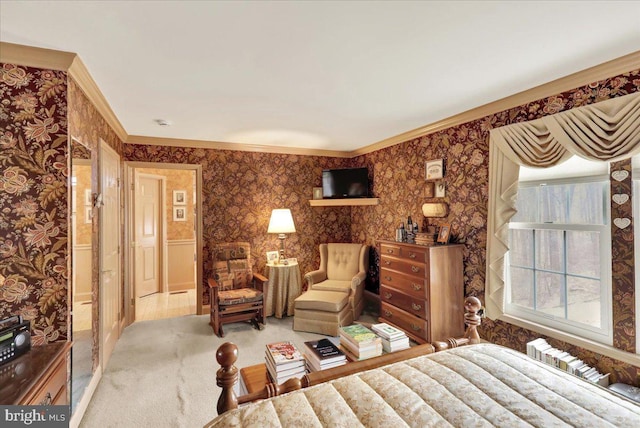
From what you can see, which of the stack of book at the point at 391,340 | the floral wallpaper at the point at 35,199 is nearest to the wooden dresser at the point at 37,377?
the floral wallpaper at the point at 35,199

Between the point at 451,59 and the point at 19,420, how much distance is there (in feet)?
9.70

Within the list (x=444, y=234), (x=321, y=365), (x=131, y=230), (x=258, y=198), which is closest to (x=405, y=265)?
(x=444, y=234)

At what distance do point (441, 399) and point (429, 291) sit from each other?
74.5 inches

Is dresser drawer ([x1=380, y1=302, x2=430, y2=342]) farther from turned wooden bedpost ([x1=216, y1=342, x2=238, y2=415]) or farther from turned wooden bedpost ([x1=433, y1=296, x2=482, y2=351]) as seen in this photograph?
turned wooden bedpost ([x1=216, y1=342, x2=238, y2=415])

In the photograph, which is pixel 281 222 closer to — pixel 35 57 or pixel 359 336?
pixel 359 336

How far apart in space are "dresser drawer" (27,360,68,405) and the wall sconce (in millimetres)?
3373

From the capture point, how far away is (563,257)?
8.37ft

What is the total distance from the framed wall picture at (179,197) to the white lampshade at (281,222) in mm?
Result: 2348

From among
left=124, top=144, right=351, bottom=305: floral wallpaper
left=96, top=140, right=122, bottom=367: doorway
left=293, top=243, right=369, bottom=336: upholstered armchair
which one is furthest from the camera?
left=124, top=144, right=351, bottom=305: floral wallpaper

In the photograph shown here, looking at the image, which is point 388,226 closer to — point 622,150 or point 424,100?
point 424,100

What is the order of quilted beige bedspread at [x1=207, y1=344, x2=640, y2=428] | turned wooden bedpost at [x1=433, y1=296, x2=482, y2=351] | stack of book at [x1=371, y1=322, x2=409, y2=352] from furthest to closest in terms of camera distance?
stack of book at [x1=371, y1=322, x2=409, y2=352], turned wooden bedpost at [x1=433, y1=296, x2=482, y2=351], quilted beige bedspread at [x1=207, y1=344, x2=640, y2=428]

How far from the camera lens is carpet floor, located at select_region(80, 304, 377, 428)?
224 cm

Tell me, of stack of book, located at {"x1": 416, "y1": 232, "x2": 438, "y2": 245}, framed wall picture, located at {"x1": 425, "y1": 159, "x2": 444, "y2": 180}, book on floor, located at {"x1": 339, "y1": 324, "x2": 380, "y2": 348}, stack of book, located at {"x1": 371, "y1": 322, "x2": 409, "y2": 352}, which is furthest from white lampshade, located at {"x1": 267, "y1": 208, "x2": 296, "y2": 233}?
stack of book, located at {"x1": 371, "y1": 322, "x2": 409, "y2": 352}

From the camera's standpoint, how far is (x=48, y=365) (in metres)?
1.54
